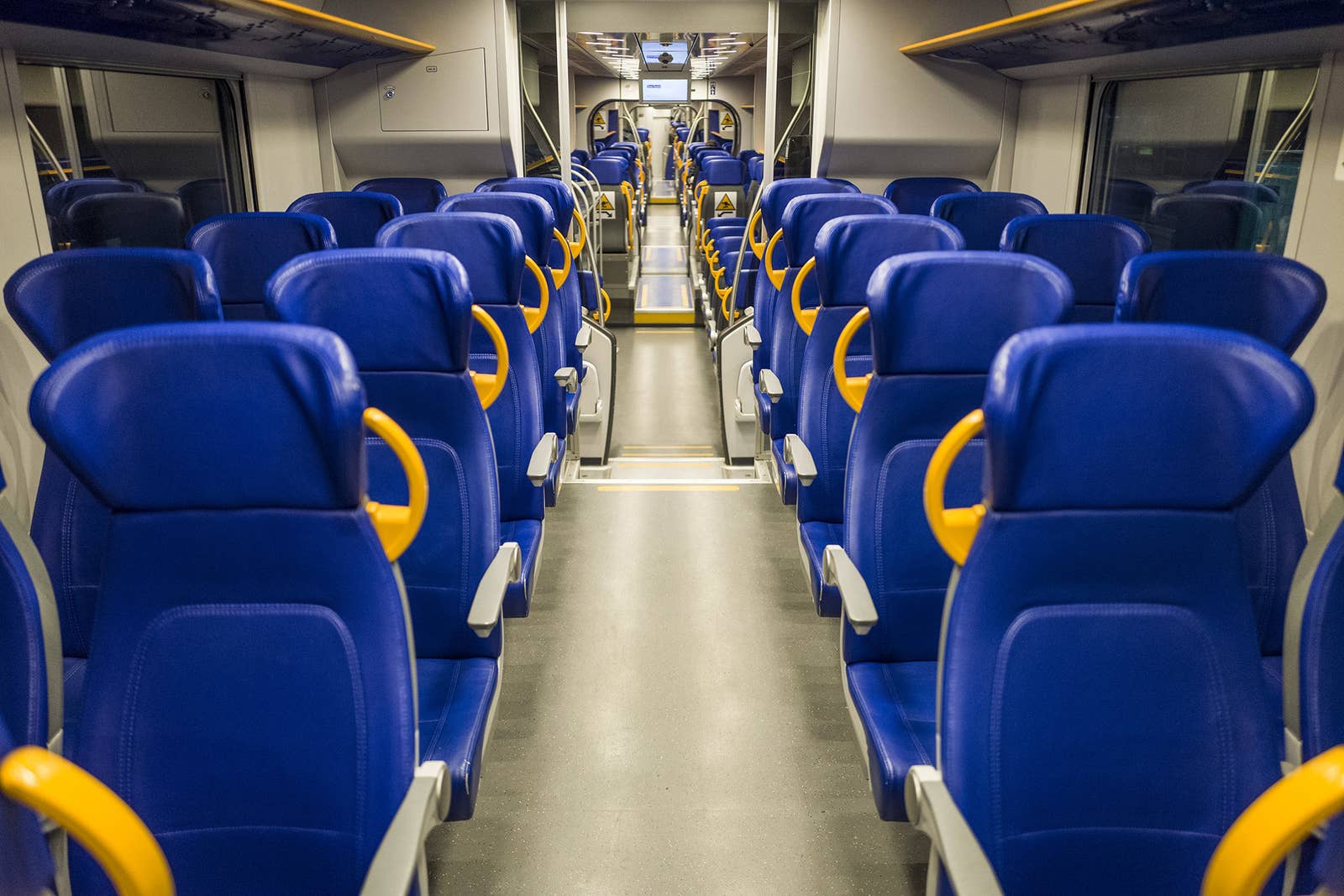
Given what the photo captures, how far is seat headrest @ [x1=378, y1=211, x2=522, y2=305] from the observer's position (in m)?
2.76

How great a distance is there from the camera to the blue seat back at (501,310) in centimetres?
277

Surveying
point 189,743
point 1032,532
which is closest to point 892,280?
point 1032,532

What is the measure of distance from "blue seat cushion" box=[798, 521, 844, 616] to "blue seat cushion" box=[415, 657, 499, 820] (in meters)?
0.93

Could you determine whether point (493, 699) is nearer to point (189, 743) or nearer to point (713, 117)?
point (189, 743)

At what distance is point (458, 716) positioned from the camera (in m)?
1.94

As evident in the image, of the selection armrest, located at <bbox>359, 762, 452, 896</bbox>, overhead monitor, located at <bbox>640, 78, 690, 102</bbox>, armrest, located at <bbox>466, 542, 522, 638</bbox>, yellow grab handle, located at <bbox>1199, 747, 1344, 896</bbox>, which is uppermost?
overhead monitor, located at <bbox>640, 78, 690, 102</bbox>

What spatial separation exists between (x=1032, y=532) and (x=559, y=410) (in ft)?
9.36

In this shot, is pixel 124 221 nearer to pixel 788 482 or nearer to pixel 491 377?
pixel 491 377

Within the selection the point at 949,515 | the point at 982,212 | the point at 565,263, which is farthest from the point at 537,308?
the point at 949,515

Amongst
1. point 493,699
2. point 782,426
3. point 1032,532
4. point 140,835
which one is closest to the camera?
point 140,835

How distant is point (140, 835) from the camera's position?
1072 mm

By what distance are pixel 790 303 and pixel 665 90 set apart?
1427 centimetres

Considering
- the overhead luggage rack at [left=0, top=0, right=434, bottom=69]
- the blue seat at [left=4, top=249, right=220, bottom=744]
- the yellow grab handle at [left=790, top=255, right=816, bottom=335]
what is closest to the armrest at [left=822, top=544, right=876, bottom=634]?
the yellow grab handle at [left=790, top=255, right=816, bottom=335]

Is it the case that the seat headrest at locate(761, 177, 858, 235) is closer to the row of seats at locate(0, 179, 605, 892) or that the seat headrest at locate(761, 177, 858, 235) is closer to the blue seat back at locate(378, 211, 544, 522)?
the blue seat back at locate(378, 211, 544, 522)
